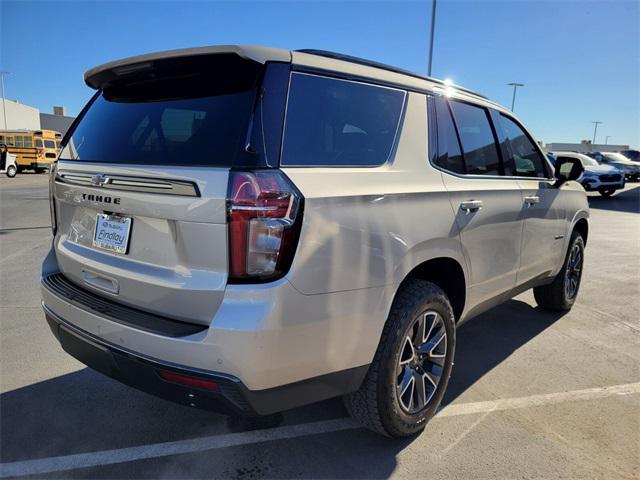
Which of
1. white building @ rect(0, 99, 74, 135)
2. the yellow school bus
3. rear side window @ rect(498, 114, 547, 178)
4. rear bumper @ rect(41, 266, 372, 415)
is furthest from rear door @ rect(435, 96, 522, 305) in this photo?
white building @ rect(0, 99, 74, 135)

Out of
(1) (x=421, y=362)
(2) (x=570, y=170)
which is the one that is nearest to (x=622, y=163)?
(2) (x=570, y=170)

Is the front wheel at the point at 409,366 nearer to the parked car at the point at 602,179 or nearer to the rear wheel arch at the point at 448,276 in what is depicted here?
the rear wheel arch at the point at 448,276

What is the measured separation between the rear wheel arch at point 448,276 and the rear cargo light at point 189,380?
127cm

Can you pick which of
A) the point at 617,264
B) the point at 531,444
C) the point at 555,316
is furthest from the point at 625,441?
the point at 617,264

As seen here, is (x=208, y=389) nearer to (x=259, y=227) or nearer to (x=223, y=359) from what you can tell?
(x=223, y=359)

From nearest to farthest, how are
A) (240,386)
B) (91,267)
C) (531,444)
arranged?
(240,386) < (91,267) < (531,444)

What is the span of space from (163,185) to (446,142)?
5.59 ft

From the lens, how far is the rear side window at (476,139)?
307 cm

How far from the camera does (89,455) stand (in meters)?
2.45

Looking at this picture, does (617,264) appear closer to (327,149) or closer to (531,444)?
(531,444)

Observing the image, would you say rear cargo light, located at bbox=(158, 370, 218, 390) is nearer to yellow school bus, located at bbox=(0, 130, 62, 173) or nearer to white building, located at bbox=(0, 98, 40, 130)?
yellow school bus, located at bbox=(0, 130, 62, 173)

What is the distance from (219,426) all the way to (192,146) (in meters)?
1.64

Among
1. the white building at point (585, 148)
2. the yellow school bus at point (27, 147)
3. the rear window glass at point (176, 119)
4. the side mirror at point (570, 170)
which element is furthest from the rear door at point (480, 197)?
the white building at point (585, 148)

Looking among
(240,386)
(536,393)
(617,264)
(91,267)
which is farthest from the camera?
(617,264)
